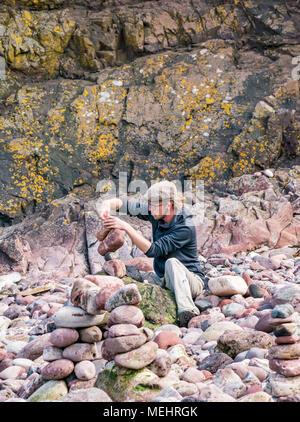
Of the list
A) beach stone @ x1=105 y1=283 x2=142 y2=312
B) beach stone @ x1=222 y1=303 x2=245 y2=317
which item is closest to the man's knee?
beach stone @ x1=222 y1=303 x2=245 y2=317

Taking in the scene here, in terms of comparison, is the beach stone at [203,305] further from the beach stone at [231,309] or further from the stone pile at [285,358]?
the stone pile at [285,358]

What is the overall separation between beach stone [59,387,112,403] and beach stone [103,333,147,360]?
354 mm

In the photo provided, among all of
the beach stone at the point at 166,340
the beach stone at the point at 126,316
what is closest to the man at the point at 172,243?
the beach stone at the point at 166,340

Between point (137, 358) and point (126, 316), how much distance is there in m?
0.30

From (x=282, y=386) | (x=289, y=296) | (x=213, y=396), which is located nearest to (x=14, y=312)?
(x=289, y=296)

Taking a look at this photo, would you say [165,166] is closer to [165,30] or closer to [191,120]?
[191,120]

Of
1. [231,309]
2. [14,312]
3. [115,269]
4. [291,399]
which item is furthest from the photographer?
[14,312]

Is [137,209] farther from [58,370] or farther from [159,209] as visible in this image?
[58,370]

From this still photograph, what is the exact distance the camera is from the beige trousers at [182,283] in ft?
16.1

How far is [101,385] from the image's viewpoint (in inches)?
120

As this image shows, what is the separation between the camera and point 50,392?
312 cm

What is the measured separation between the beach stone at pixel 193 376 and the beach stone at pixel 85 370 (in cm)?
66

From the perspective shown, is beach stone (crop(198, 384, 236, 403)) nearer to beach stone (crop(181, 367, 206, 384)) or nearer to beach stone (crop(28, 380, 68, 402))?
beach stone (crop(181, 367, 206, 384))
